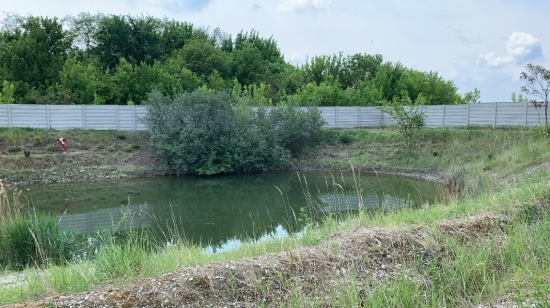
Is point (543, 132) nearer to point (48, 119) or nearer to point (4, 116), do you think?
point (48, 119)

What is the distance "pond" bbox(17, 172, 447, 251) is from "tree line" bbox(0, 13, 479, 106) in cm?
663

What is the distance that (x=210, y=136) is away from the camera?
20.2 metres

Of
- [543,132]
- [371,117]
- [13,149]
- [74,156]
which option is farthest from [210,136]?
[543,132]

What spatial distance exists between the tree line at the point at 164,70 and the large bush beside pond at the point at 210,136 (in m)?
1.78

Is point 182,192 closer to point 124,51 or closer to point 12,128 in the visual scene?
point 12,128

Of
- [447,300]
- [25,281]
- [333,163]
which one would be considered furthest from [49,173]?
[447,300]

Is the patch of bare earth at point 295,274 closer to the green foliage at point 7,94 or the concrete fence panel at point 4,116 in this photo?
the concrete fence panel at point 4,116

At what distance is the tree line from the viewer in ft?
86.6

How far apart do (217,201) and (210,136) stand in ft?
22.0

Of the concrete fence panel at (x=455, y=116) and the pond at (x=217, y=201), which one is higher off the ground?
the concrete fence panel at (x=455, y=116)

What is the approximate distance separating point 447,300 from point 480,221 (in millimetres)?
1756

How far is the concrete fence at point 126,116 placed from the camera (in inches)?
822

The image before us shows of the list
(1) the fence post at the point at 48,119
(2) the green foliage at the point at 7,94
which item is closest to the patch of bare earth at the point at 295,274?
(1) the fence post at the point at 48,119

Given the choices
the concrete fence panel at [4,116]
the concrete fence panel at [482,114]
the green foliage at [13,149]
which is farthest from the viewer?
the concrete fence panel at [482,114]
